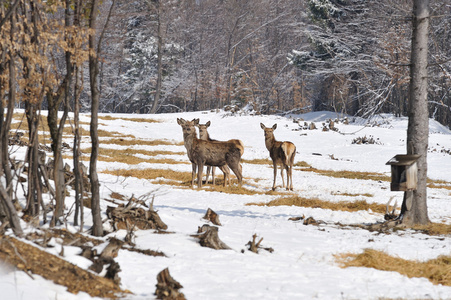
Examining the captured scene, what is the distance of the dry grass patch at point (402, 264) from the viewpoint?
608 centimetres

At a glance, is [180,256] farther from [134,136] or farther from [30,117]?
[134,136]

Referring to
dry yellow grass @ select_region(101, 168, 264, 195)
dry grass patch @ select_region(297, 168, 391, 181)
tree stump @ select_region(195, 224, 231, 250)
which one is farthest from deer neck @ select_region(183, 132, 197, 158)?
tree stump @ select_region(195, 224, 231, 250)

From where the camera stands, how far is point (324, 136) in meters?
33.4

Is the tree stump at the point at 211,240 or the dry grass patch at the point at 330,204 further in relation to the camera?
the dry grass patch at the point at 330,204

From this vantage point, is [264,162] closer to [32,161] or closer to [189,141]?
[189,141]

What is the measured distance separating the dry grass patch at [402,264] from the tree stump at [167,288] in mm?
2792

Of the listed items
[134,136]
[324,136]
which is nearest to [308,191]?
[324,136]

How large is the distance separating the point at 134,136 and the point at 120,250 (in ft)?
94.1

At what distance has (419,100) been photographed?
9.45 metres

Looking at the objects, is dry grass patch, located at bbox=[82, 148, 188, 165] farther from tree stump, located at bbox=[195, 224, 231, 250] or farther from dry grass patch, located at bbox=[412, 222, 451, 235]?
tree stump, located at bbox=[195, 224, 231, 250]

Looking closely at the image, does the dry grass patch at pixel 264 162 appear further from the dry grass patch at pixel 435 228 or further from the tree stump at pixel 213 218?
the tree stump at pixel 213 218

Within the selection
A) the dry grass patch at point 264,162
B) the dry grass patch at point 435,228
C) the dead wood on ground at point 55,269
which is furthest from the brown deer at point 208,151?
the dead wood on ground at point 55,269

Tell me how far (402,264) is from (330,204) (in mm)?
5953

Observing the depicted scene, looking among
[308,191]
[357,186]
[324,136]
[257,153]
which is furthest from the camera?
[324,136]
